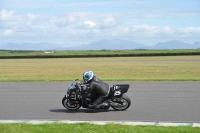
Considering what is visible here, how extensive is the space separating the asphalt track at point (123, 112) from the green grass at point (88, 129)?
1.79 m

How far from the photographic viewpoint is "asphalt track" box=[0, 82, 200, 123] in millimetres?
11336

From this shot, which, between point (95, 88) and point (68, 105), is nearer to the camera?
point (95, 88)

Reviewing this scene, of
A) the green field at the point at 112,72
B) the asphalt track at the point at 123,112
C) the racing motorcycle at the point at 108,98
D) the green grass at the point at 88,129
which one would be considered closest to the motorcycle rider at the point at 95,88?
the racing motorcycle at the point at 108,98

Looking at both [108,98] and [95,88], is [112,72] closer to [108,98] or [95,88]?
[108,98]

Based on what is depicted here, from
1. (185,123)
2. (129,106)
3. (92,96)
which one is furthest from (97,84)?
(185,123)

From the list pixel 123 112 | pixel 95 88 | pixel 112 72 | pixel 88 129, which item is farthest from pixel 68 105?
pixel 112 72

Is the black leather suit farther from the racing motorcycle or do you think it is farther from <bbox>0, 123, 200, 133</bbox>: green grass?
<bbox>0, 123, 200, 133</bbox>: green grass

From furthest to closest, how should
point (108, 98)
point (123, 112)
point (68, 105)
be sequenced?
point (68, 105) < point (108, 98) < point (123, 112)

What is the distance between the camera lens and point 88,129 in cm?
892

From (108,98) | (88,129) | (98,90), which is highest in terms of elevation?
(98,90)

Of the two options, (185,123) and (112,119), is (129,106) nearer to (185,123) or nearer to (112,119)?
(112,119)

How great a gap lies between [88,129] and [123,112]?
11.2 feet

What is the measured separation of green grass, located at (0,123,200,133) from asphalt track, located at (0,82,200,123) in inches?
70.4

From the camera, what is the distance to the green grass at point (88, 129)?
28.6ft
